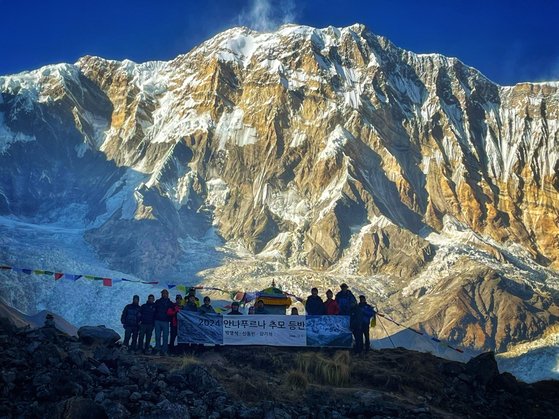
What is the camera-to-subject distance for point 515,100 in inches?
6708

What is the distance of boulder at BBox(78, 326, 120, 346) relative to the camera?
73.9 feet

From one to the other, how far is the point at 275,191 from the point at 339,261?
86.9 feet

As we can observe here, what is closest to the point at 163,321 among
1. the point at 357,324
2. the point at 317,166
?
the point at 357,324

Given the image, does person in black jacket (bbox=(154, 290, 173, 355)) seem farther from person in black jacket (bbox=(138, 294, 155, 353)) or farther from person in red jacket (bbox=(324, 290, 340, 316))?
→ person in red jacket (bbox=(324, 290, 340, 316))

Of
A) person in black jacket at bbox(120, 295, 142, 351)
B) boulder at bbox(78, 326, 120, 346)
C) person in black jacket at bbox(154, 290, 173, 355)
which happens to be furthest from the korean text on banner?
boulder at bbox(78, 326, 120, 346)

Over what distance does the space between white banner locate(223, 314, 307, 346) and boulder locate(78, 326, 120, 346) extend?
3679mm

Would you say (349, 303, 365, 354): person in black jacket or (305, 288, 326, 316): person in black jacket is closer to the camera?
(349, 303, 365, 354): person in black jacket

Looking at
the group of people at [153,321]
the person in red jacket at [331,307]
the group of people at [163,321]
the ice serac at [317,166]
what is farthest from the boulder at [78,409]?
the ice serac at [317,166]

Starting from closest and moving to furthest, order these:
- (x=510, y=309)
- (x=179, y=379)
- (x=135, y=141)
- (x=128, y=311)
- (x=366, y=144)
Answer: (x=179, y=379) < (x=128, y=311) < (x=510, y=309) < (x=366, y=144) < (x=135, y=141)

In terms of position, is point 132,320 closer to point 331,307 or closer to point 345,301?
point 331,307

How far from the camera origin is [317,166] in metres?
141

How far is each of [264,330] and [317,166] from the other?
118291mm

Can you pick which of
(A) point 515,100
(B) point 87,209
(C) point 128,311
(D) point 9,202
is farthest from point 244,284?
(A) point 515,100

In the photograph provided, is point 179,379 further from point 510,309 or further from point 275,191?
point 275,191
